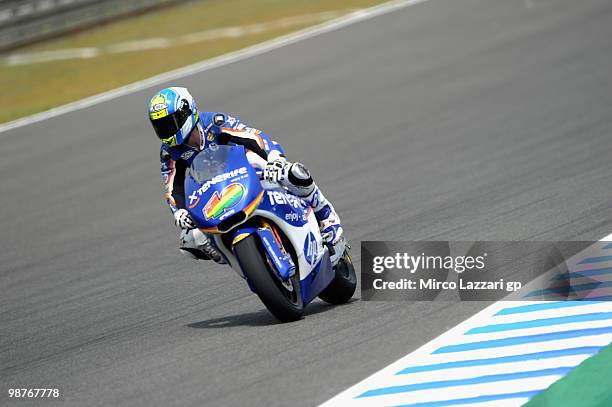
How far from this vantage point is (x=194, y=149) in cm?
696

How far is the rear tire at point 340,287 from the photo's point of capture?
746 cm

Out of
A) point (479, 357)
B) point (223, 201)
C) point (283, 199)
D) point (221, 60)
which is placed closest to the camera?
point (479, 357)

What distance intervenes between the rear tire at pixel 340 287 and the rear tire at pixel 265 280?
2.25 ft

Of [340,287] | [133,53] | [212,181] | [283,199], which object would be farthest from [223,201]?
[133,53]

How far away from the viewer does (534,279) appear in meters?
7.13

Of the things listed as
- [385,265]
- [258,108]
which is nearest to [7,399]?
[385,265]

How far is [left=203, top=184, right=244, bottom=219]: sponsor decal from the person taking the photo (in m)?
6.55

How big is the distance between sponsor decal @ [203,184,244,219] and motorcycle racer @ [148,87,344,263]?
0.85 ft

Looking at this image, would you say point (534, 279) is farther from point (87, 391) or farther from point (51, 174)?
point (51, 174)

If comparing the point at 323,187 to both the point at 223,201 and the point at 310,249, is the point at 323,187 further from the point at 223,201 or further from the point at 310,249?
the point at 223,201

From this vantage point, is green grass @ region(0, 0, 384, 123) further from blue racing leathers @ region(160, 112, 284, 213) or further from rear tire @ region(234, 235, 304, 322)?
rear tire @ region(234, 235, 304, 322)

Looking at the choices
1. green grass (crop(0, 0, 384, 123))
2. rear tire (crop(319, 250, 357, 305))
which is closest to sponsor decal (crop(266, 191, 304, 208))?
rear tire (crop(319, 250, 357, 305))

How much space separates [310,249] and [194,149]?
1059 millimetres

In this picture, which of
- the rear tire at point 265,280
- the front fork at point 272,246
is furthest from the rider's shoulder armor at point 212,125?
the rear tire at point 265,280
